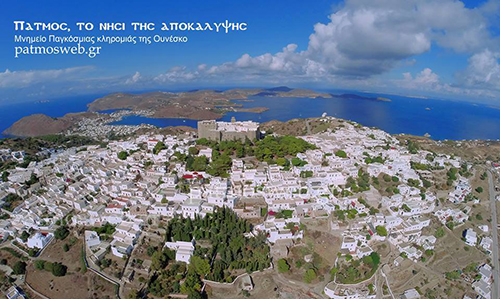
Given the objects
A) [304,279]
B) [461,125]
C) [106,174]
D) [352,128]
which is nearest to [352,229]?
[304,279]

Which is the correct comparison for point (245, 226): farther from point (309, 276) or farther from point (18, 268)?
point (18, 268)

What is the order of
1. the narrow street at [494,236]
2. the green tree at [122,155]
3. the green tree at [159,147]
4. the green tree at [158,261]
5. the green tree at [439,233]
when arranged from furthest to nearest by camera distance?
the green tree at [159,147]
the green tree at [122,155]
the green tree at [439,233]
the narrow street at [494,236]
the green tree at [158,261]

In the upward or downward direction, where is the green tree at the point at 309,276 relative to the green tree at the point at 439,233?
downward

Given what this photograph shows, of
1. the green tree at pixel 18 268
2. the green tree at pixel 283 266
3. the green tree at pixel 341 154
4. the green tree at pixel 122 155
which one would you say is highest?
the green tree at pixel 341 154

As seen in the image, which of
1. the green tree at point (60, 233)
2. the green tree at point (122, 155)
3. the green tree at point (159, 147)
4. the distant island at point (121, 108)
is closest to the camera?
the green tree at point (60, 233)

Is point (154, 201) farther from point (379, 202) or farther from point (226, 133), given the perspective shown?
point (379, 202)

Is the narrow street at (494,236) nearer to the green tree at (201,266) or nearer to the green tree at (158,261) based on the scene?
the green tree at (201,266)

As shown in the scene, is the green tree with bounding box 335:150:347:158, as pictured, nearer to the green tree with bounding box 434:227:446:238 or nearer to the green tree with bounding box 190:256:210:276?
the green tree with bounding box 434:227:446:238

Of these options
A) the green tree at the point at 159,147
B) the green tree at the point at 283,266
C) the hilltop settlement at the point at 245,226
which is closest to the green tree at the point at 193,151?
the hilltop settlement at the point at 245,226
